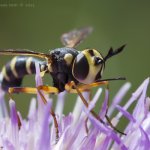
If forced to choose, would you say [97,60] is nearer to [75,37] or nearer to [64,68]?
[64,68]

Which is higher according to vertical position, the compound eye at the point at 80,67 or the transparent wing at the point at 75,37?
the transparent wing at the point at 75,37

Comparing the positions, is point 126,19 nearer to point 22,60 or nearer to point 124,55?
point 124,55

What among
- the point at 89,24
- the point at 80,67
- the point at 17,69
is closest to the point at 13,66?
the point at 17,69

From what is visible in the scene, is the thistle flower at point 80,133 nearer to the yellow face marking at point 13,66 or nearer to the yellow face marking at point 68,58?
the yellow face marking at point 68,58

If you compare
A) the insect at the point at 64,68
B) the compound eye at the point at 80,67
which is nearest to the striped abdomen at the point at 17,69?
the insect at the point at 64,68

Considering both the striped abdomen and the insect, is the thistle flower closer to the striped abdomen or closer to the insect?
the insect

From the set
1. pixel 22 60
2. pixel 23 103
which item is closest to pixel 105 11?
pixel 23 103

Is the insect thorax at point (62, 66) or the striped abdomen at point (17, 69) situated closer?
the insect thorax at point (62, 66)
